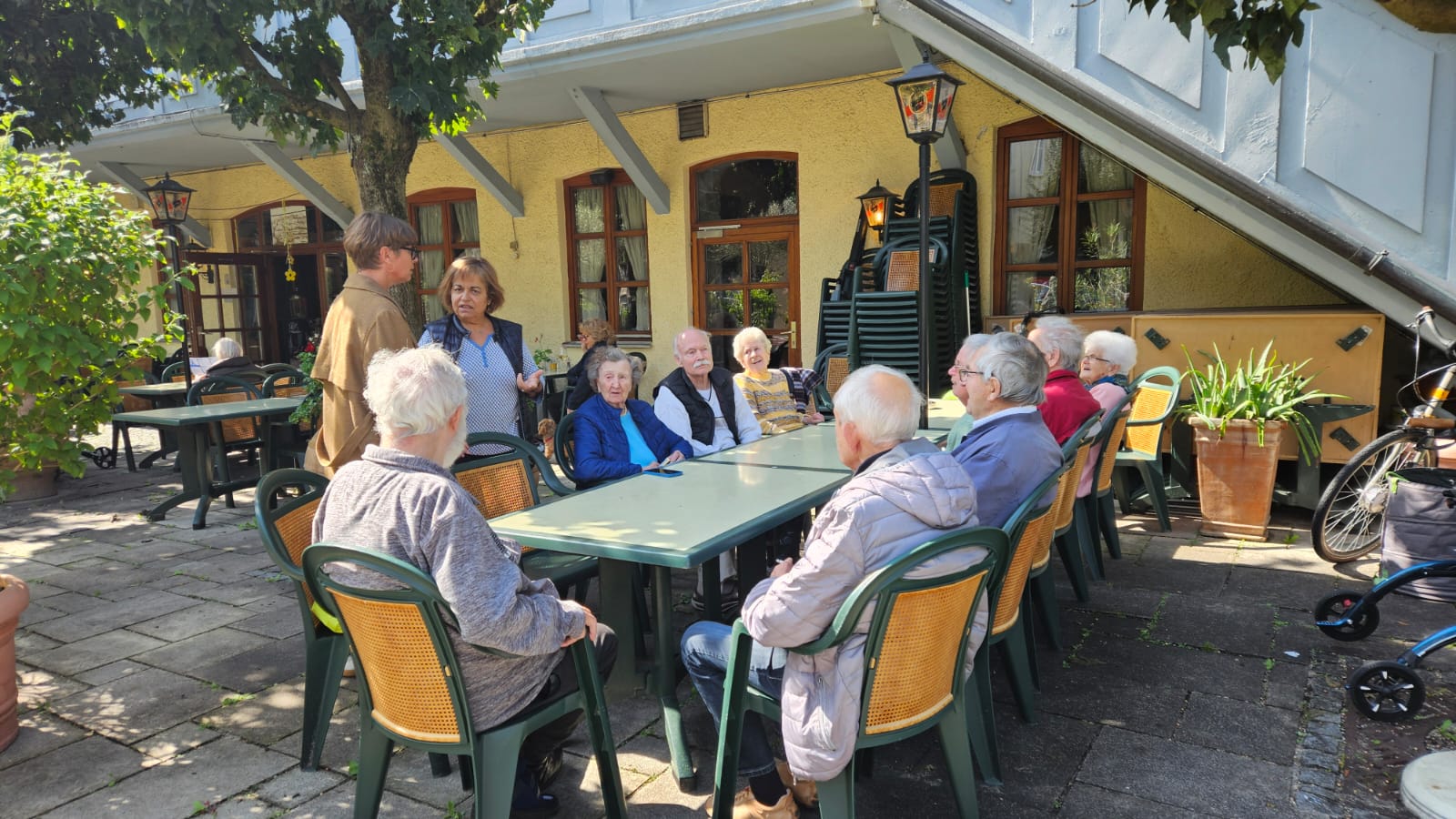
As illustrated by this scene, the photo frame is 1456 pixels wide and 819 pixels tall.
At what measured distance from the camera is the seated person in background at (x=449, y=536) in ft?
6.11

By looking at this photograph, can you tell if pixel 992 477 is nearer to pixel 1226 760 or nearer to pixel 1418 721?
pixel 1226 760

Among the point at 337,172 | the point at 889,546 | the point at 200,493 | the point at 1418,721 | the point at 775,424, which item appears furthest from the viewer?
the point at 337,172

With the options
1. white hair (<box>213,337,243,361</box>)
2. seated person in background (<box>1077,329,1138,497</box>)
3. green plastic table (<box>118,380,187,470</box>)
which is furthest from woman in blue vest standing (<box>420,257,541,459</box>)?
white hair (<box>213,337,243,361</box>)

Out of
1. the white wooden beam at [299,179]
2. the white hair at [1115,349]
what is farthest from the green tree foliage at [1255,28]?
the white wooden beam at [299,179]

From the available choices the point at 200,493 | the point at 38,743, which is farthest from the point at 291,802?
the point at 200,493

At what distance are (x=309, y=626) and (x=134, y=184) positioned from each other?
39.7ft

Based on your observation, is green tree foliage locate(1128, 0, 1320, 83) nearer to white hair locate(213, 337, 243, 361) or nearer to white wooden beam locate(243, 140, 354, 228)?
white hair locate(213, 337, 243, 361)

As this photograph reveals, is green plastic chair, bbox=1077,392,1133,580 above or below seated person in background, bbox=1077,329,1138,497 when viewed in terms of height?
below

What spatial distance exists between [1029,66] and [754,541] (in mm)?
3441

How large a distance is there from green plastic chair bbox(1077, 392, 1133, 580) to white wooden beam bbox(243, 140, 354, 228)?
9.06 m

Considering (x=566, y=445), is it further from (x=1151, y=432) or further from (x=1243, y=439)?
(x=1243, y=439)

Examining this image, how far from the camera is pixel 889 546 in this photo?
1.90 metres

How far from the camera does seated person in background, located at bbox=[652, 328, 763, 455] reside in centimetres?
409

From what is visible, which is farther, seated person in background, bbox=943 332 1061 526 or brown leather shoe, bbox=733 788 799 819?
seated person in background, bbox=943 332 1061 526
